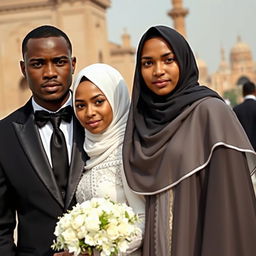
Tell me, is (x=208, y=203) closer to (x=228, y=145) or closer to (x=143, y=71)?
(x=228, y=145)

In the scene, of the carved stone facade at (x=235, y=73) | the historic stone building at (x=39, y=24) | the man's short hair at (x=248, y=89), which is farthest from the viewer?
the carved stone facade at (x=235, y=73)

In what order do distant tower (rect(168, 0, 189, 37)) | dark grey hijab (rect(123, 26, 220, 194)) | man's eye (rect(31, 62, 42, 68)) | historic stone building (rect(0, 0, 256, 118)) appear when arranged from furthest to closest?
distant tower (rect(168, 0, 189, 37))
historic stone building (rect(0, 0, 256, 118))
man's eye (rect(31, 62, 42, 68))
dark grey hijab (rect(123, 26, 220, 194))

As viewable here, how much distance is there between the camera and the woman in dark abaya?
287 centimetres

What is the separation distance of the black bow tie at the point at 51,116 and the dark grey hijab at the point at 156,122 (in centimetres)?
38

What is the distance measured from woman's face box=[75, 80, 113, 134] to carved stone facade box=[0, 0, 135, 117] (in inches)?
1081

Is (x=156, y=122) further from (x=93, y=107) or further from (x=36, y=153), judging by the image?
(x=36, y=153)

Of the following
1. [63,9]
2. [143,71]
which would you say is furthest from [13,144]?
[63,9]

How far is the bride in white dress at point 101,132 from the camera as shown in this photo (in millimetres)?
3162

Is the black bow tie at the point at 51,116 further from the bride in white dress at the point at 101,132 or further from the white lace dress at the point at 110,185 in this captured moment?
the white lace dress at the point at 110,185

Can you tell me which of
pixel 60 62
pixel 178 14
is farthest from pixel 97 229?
pixel 178 14

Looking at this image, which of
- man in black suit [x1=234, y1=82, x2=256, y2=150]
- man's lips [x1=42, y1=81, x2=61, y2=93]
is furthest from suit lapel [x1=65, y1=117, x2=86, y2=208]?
man in black suit [x1=234, y1=82, x2=256, y2=150]

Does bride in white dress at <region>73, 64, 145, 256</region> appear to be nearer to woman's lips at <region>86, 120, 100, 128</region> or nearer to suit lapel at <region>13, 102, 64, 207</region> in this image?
woman's lips at <region>86, 120, 100, 128</region>

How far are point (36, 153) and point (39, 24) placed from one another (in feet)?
93.3

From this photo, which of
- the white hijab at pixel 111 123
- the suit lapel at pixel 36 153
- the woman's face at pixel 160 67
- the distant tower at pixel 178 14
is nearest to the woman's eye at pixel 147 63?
the woman's face at pixel 160 67
